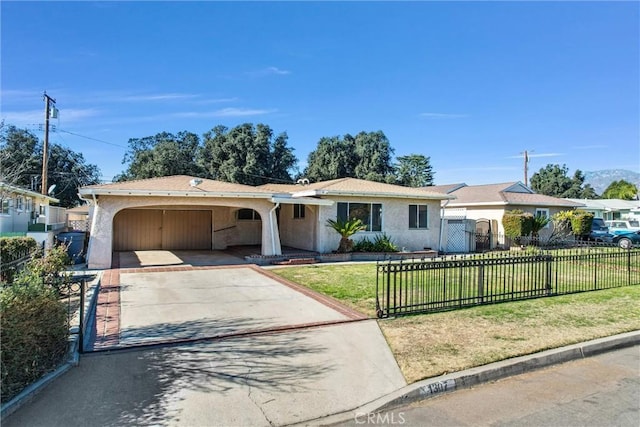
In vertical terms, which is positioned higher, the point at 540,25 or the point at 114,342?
the point at 540,25

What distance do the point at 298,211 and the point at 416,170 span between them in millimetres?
36081

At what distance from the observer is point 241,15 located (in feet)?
39.1

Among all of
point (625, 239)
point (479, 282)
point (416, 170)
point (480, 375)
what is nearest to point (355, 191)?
point (479, 282)

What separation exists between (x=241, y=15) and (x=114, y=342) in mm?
10115

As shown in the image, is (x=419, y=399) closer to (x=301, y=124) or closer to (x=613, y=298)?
(x=613, y=298)

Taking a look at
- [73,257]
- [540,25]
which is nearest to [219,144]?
[73,257]

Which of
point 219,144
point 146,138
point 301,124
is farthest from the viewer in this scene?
point 146,138

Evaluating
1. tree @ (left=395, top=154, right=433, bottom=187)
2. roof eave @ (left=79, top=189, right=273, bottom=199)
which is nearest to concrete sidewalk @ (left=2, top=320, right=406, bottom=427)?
roof eave @ (left=79, top=189, right=273, bottom=199)

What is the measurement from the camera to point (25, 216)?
22.2m

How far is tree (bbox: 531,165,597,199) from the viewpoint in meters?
55.3

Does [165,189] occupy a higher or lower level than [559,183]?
lower

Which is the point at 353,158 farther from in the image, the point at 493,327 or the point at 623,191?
the point at 623,191

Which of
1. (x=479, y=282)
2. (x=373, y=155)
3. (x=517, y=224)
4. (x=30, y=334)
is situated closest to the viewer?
(x=30, y=334)

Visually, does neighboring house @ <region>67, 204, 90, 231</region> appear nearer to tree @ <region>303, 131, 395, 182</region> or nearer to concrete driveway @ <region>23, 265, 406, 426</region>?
concrete driveway @ <region>23, 265, 406, 426</region>
